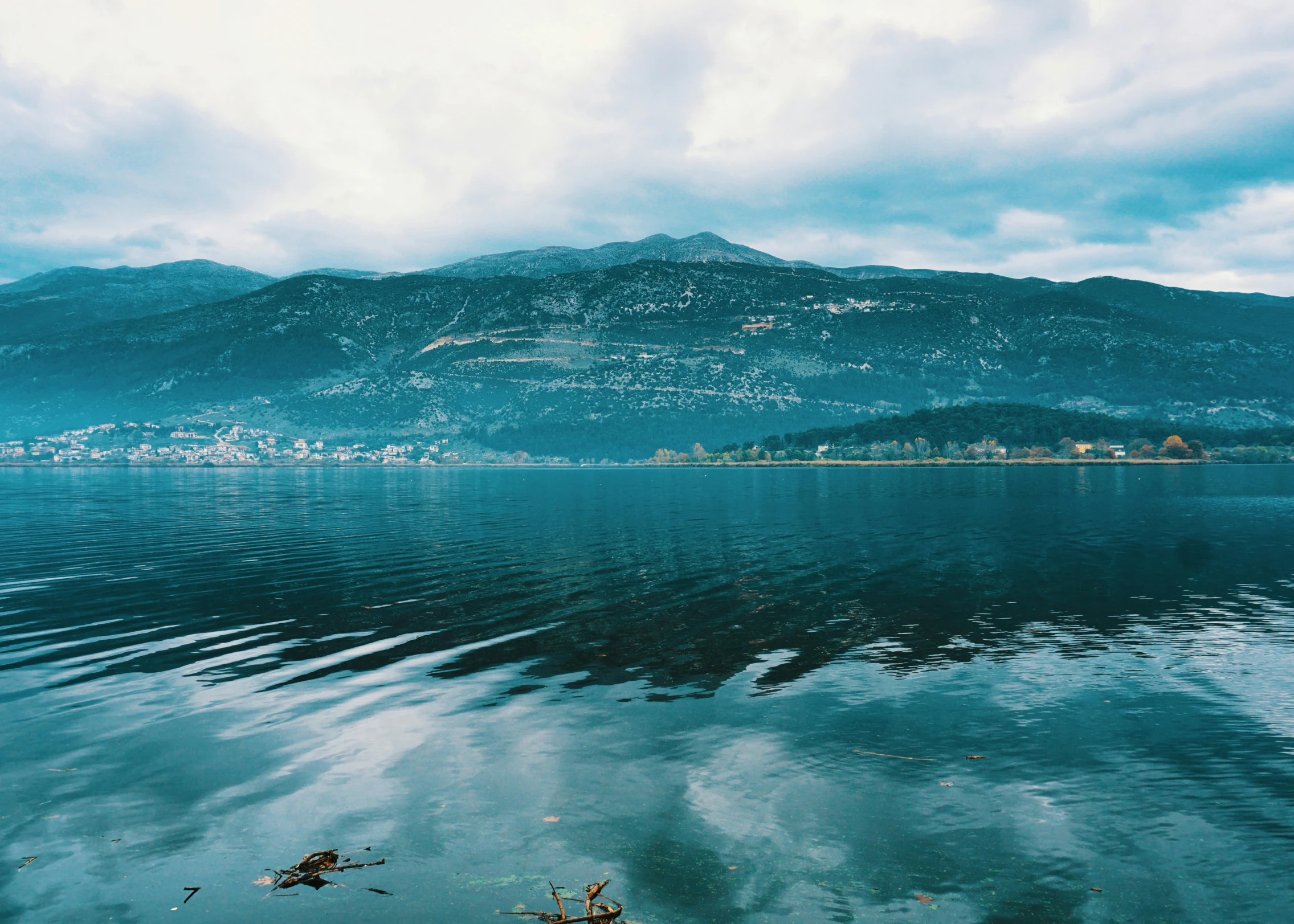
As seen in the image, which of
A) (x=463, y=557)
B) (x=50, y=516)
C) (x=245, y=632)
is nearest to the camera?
(x=245, y=632)

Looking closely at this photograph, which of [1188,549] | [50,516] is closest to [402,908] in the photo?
[1188,549]

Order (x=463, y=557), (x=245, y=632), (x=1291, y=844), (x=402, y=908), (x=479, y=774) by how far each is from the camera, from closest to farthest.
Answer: (x=402, y=908), (x=1291, y=844), (x=479, y=774), (x=245, y=632), (x=463, y=557)

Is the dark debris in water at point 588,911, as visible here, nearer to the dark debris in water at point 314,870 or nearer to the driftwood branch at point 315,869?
the dark debris in water at point 314,870

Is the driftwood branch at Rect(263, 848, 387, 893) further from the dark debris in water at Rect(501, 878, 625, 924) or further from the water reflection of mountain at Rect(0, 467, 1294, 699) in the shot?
the water reflection of mountain at Rect(0, 467, 1294, 699)

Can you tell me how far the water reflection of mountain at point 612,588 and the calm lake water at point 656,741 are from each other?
27cm

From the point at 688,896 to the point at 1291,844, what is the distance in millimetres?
9335

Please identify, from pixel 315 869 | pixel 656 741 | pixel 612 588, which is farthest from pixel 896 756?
pixel 612 588

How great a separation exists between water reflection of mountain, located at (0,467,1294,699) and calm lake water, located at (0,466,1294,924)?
275mm

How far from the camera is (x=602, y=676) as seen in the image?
71.5ft

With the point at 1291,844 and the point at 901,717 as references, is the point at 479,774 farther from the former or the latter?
the point at 1291,844

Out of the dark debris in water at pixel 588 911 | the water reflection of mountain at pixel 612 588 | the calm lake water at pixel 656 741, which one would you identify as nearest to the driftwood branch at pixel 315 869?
the calm lake water at pixel 656 741

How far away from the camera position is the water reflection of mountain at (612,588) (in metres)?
24.4

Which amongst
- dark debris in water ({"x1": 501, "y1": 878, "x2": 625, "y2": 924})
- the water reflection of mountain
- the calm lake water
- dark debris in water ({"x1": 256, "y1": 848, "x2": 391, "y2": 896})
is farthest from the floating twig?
dark debris in water ({"x1": 256, "y1": 848, "x2": 391, "y2": 896})

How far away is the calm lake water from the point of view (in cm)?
1075
